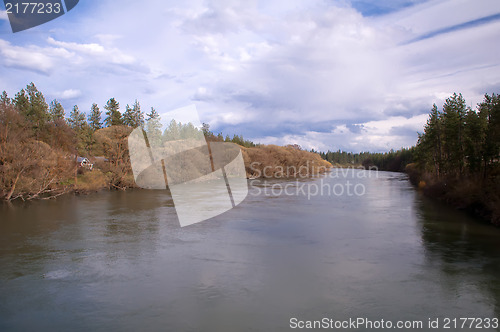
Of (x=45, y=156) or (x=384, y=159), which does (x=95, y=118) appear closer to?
(x=45, y=156)

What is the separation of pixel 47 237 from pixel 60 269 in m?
4.94

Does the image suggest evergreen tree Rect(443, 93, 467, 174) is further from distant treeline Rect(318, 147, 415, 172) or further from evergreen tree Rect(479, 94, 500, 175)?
distant treeline Rect(318, 147, 415, 172)

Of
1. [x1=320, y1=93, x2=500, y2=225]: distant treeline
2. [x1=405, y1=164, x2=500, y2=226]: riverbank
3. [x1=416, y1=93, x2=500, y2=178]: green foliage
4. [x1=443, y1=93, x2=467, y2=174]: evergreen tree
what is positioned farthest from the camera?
[x1=443, y1=93, x2=467, y2=174]: evergreen tree

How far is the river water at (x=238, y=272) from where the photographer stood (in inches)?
304

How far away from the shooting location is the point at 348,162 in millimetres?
174875

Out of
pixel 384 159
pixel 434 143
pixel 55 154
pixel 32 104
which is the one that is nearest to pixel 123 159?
pixel 55 154

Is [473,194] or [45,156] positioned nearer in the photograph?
[473,194]

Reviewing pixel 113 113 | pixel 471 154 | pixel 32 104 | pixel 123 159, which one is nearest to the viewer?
pixel 471 154

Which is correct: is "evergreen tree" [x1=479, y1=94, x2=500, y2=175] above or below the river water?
above

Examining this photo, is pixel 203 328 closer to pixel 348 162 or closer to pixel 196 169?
pixel 196 169

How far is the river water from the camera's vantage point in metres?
7.72

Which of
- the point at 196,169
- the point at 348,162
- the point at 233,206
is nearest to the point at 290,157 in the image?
the point at 196,169

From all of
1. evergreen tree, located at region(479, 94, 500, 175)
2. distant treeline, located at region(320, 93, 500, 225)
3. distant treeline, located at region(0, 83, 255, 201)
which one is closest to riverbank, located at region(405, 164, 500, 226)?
distant treeline, located at region(320, 93, 500, 225)

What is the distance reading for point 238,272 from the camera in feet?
34.2
